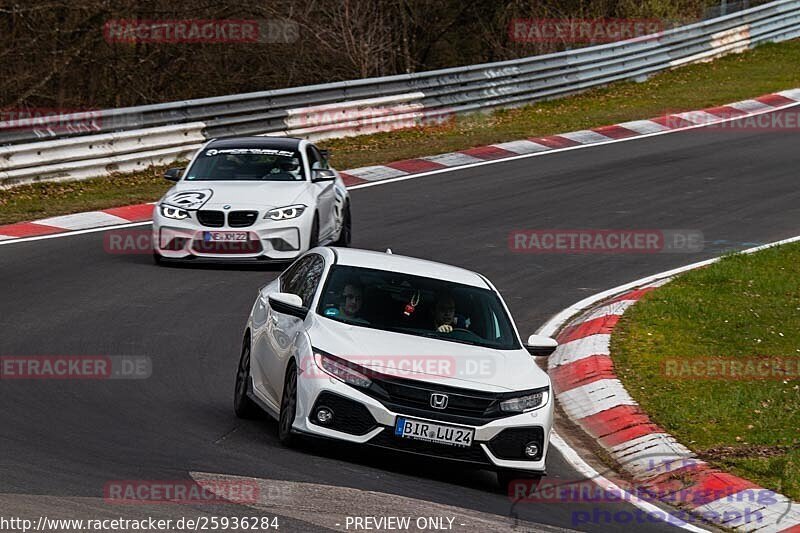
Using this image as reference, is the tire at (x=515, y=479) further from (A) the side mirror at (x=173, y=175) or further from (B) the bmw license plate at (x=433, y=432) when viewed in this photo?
(A) the side mirror at (x=173, y=175)

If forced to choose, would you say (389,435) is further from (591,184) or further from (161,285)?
(591,184)

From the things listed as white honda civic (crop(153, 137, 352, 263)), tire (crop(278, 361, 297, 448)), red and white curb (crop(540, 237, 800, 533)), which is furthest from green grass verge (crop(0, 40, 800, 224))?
tire (crop(278, 361, 297, 448))

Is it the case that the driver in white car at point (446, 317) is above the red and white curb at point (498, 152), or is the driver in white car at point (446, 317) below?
above

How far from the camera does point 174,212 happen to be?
1641 cm

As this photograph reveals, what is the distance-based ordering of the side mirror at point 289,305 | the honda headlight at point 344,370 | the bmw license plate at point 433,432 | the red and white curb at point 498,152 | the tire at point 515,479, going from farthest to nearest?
the red and white curb at point 498,152
the side mirror at point 289,305
the tire at point 515,479
the honda headlight at point 344,370
the bmw license plate at point 433,432

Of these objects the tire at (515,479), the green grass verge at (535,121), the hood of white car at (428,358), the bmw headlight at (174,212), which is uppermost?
the hood of white car at (428,358)

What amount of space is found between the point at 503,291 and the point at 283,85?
20.0 meters

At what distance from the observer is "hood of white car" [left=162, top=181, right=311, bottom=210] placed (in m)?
16.5

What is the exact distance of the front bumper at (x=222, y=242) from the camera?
1631cm

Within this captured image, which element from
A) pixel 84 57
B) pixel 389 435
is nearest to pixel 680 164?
pixel 84 57

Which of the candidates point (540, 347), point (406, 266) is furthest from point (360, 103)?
point (540, 347)

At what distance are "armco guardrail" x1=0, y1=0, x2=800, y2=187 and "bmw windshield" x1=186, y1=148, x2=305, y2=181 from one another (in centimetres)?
451

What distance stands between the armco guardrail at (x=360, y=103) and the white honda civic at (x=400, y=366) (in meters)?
11.6

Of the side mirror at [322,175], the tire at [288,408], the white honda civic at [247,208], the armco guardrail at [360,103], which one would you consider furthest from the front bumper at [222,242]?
the tire at [288,408]
